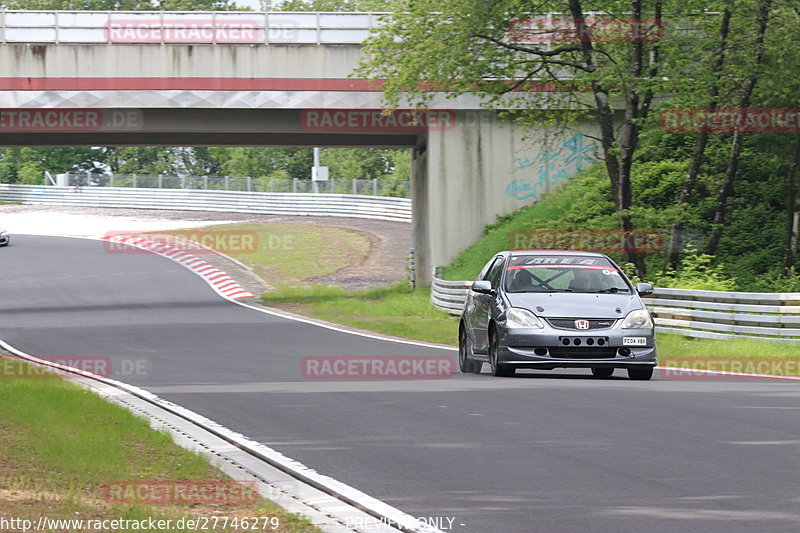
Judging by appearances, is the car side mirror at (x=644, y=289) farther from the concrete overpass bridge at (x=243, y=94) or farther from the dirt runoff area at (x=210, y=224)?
the dirt runoff area at (x=210, y=224)

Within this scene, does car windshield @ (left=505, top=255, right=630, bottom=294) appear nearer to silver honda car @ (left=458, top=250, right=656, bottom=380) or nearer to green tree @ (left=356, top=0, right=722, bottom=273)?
silver honda car @ (left=458, top=250, right=656, bottom=380)

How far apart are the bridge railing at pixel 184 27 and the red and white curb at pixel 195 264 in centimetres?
944

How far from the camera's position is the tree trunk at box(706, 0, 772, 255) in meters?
28.6

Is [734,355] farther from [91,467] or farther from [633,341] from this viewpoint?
[91,467]

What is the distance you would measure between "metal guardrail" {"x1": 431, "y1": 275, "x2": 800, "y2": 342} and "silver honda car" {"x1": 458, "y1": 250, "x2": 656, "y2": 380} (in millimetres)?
5196

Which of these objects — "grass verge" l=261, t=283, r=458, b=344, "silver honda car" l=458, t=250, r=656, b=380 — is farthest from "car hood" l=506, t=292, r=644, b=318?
"grass verge" l=261, t=283, r=458, b=344

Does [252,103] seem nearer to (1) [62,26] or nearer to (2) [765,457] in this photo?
(1) [62,26]

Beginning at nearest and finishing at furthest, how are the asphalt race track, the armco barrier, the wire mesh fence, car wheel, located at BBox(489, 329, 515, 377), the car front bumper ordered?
the asphalt race track → the car front bumper → car wheel, located at BBox(489, 329, 515, 377) → the armco barrier → the wire mesh fence

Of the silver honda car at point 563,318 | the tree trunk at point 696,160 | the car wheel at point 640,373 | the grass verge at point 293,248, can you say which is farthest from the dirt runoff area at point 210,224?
the car wheel at point 640,373

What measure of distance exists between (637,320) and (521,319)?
1377 mm

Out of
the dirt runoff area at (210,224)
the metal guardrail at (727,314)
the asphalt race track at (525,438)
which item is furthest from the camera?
the dirt runoff area at (210,224)

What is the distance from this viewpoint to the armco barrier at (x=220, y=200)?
73375 mm

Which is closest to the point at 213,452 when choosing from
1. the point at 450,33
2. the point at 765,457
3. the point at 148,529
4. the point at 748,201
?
the point at 148,529

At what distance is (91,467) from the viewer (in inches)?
343
